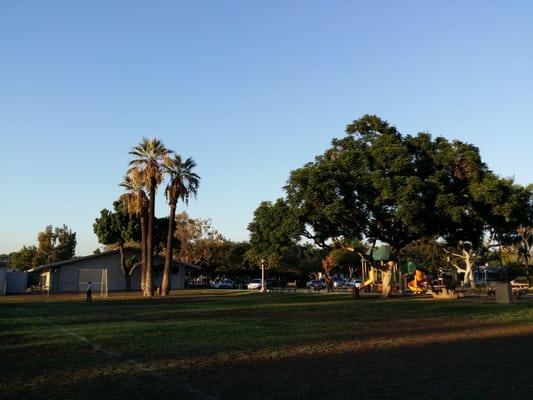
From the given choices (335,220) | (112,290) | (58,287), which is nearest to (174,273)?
(112,290)

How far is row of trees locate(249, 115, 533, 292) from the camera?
30250mm

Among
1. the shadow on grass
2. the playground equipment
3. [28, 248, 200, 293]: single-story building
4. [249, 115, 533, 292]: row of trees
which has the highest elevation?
[249, 115, 533, 292]: row of trees

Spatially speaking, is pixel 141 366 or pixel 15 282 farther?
pixel 15 282

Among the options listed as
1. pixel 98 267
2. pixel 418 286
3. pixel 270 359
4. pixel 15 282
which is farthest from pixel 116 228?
pixel 270 359

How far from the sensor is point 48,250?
334 ft

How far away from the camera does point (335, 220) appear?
31.7 meters

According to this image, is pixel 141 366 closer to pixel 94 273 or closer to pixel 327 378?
pixel 327 378

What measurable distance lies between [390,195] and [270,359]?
20.2 metres

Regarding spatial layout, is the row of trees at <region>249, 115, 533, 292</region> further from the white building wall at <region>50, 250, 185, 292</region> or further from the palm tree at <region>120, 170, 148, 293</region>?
the white building wall at <region>50, 250, 185, 292</region>

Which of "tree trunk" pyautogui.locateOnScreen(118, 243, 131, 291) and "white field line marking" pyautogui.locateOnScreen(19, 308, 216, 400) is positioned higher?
"tree trunk" pyautogui.locateOnScreen(118, 243, 131, 291)

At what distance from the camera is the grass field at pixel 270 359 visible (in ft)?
26.9

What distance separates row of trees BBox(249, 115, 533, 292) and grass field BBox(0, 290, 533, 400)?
1125 cm

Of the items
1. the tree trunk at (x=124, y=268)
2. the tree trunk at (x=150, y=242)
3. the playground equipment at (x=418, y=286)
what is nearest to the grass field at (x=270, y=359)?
the playground equipment at (x=418, y=286)

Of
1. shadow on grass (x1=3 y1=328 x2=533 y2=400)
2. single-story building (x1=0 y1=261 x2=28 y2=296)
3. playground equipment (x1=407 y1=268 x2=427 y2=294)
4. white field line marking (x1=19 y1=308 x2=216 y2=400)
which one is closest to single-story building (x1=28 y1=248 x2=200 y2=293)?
single-story building (x1=0 y1=261 x2=28 y2=296)
